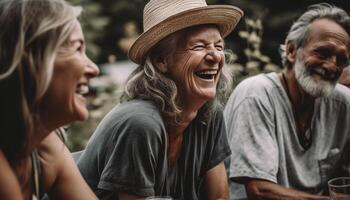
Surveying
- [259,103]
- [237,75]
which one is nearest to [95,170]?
[259,103]

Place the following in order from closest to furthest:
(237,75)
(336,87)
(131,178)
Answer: (131,178), (336,87), (237,75)

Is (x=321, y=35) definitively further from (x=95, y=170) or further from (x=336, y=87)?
(x=95, y=170)

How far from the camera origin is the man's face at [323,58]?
11.6ft

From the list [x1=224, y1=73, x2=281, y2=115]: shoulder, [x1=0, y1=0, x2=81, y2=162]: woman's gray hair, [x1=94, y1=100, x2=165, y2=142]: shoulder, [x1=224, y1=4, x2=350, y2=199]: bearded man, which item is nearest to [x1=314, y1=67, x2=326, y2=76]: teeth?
[x1=224, y1=4, x2=350, y2=199]: bearded man

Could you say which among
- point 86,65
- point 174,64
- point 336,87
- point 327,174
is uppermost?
point 86,65

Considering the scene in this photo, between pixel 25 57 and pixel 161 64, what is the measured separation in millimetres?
1143

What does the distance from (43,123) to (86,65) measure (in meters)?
0.29

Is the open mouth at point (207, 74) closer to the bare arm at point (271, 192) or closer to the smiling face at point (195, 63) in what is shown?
the smiling face at point (195, 63)

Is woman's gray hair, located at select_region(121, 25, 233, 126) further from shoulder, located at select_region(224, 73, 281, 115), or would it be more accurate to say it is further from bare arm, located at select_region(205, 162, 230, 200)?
shoulder, located at select_region(224, 73, 281, 115)

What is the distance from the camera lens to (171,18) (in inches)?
114

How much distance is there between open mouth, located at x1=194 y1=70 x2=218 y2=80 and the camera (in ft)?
10.0

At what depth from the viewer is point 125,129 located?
9.00ft

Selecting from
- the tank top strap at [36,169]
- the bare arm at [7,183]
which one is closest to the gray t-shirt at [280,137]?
the tank top strap at [36,169]

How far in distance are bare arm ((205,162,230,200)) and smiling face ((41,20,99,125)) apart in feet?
4.10
